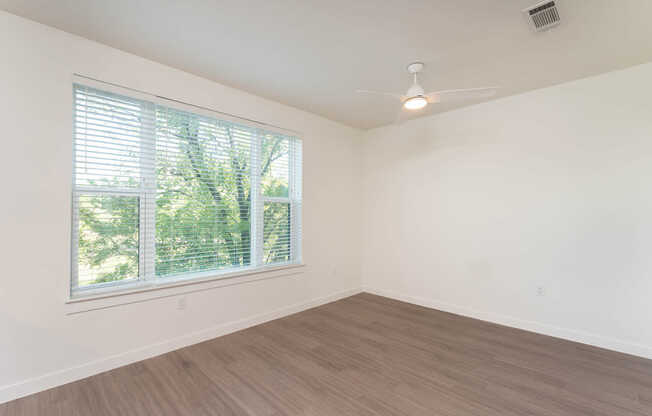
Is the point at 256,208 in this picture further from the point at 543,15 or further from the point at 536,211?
the point at 536,211

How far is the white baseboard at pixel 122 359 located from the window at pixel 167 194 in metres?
0.58

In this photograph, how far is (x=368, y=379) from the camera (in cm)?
240

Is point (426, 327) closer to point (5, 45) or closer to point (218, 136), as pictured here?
point (218, 136)

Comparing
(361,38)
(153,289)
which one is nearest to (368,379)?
(153,289)

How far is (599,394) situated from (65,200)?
4.26 m

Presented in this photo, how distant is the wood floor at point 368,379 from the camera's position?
204 cm

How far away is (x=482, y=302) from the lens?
375 centimetres

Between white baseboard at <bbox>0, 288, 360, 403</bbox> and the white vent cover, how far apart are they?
3.70 metres

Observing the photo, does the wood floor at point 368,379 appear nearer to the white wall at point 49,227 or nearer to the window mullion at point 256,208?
the white wall at point 49,227

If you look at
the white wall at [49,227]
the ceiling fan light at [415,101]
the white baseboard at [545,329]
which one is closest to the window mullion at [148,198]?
the white wall at [49,227]

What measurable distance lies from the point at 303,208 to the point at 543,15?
3038 mm

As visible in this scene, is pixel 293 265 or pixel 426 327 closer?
pixel 426 327

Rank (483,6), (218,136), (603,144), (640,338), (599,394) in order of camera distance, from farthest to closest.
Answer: (218,136), (603,144), (640,338), (599,394), (483,6)

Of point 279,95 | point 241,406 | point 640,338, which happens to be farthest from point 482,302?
point 279,95
